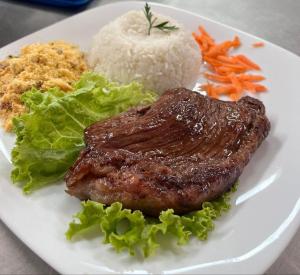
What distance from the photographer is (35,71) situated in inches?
124

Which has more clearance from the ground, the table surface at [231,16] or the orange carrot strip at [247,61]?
the orange carrot strip at [247,61]

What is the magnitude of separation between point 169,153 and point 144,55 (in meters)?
1.11

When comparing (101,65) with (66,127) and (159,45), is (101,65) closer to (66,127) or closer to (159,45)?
(159,45)

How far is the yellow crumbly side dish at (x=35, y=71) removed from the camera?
298 centimetres

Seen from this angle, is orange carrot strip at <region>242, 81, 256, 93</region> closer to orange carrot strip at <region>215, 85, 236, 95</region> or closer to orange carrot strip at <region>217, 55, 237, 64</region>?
orange carrot strip at <region>215, 85, 236, 95</region>

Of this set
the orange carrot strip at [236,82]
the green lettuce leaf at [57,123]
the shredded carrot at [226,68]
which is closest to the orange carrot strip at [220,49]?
the shredded carrot at [226,68]

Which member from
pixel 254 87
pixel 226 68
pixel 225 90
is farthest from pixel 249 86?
pixel 226 68

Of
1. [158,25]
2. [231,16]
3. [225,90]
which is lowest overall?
[231,16]

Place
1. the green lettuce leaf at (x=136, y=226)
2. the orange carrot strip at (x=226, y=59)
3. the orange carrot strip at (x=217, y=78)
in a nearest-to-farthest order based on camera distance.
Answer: the green lettuce leaf at (x=136, y=226) → the orange carrot strip at (x=217, y=78) → the orange carrot strip at (x=226, y=59)

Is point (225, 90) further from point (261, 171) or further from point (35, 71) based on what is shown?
point (35, 71)

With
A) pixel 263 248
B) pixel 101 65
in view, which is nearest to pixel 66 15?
pixel 101 65

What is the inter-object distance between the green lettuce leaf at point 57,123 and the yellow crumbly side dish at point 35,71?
147 millimetres

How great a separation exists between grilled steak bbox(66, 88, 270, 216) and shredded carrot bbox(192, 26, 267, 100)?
0.52 metres

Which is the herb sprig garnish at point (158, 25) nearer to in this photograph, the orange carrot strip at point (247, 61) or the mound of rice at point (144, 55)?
the mound of rice at point (144, 55)
